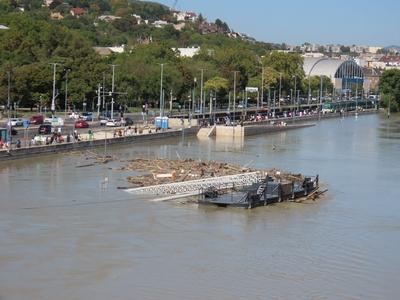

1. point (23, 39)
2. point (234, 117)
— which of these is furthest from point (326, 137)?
point (23, 39)

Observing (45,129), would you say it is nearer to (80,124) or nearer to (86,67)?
(80,124)

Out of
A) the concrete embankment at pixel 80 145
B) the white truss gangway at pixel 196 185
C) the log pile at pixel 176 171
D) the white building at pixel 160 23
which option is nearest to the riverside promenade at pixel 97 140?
the concrete embankment at pixel 80 145

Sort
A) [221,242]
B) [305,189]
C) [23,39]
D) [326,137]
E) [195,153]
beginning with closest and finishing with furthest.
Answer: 1. [221,242]
2. [305,189]
3. [195,153]
4. [326,137]
5. [23,39]

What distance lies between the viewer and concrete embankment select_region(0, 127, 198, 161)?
2692 cm

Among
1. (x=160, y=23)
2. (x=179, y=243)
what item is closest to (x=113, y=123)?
(x=179, y=243)

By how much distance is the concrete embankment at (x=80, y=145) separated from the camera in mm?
26922

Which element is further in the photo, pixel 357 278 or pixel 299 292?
pixel 357 278

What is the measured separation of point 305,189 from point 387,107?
65245mm

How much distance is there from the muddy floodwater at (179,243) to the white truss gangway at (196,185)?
0.70 metres

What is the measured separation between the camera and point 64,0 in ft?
474

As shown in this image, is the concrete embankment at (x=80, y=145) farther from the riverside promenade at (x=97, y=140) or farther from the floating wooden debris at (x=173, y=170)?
the floating wooden debris at (x=173, y=170)

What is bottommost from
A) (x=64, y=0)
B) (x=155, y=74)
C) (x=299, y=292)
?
(x=299, y=292)

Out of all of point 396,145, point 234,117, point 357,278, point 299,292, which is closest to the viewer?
point 299,292

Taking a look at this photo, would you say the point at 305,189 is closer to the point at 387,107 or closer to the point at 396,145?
the point at 396,145
